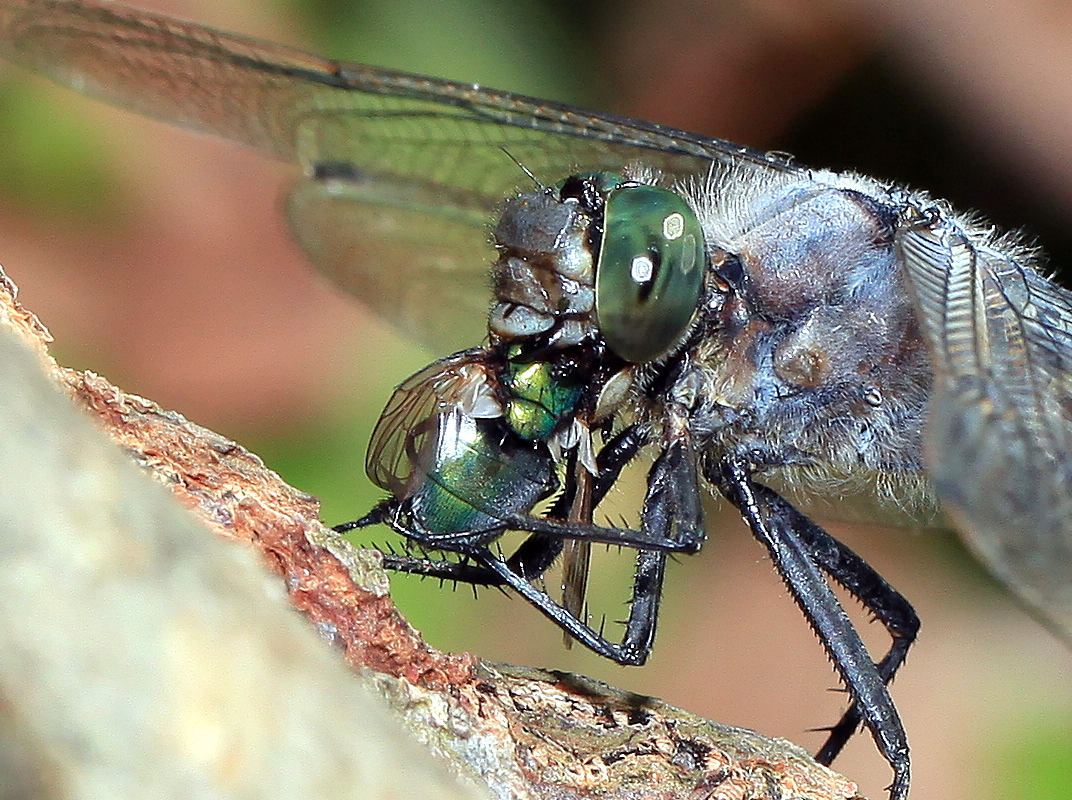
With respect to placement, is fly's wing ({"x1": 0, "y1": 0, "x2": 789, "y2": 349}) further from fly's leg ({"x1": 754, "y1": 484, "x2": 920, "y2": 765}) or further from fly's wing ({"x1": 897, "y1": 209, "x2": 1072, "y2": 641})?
fly's leg ({"x1": 754, "y1": 484, "x2": 920, "y2": 765})

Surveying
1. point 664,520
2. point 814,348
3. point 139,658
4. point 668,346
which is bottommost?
point 139,658

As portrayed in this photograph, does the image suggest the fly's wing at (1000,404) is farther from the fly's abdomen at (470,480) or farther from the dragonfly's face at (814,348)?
the fly's abdomen at (470,480)

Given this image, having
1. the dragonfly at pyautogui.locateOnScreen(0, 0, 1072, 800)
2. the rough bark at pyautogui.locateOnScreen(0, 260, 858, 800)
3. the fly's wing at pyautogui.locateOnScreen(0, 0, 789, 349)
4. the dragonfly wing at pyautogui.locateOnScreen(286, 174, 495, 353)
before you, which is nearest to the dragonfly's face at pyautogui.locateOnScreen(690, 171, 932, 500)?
the dragonfly at pyautogui.locateOnScreen(0, 0, 1072, 800)

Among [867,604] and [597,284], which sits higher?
[597,284]

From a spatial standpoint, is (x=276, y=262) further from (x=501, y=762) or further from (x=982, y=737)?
(x=501, y=762)

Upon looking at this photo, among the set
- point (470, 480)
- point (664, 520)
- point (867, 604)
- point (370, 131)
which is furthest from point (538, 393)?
point (370, 131)

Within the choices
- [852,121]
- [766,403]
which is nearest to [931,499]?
[766,403]

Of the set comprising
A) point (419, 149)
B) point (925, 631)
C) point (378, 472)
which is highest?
point (419, 149)

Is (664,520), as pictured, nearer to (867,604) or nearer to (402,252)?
(867,604)
